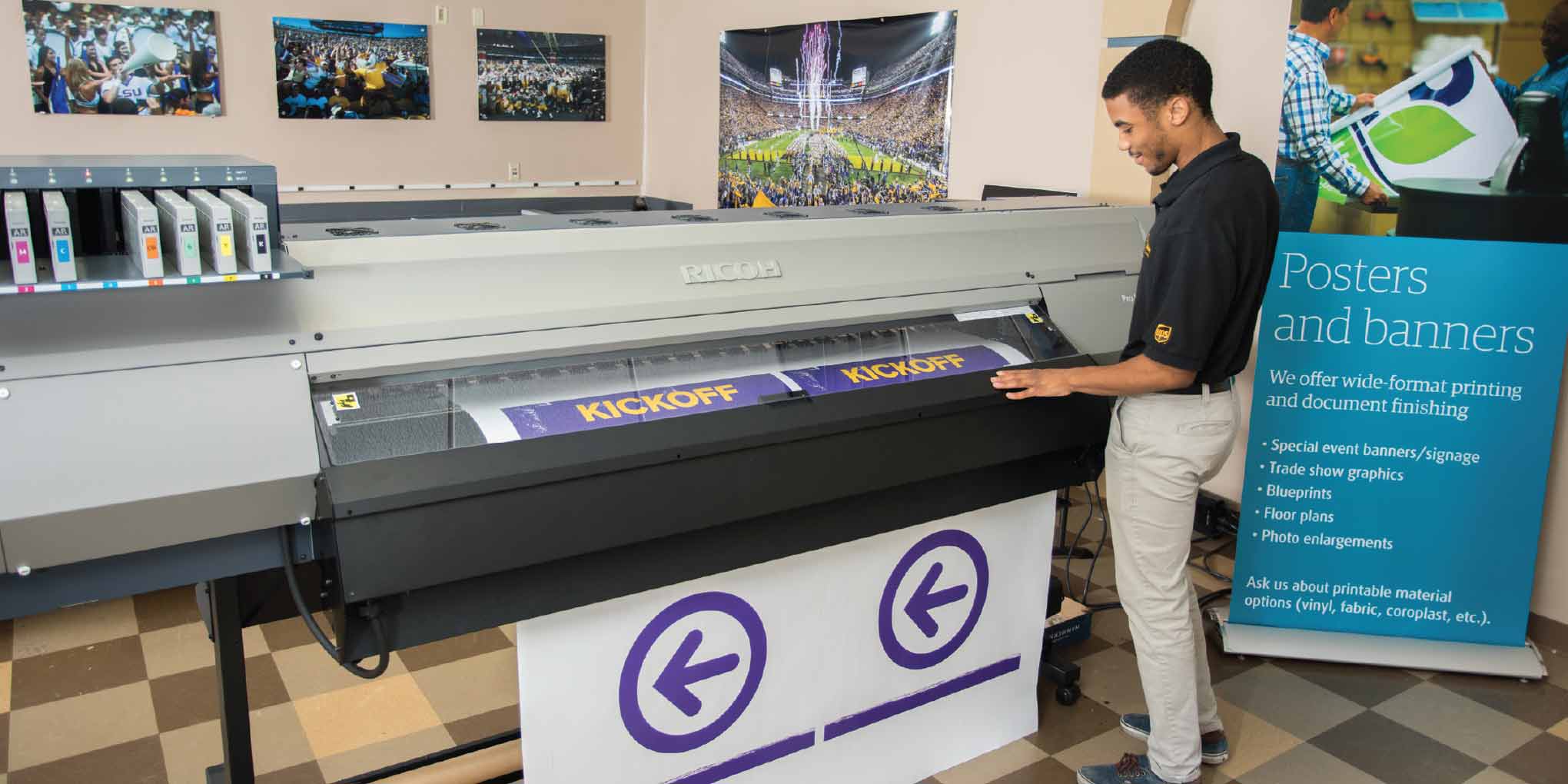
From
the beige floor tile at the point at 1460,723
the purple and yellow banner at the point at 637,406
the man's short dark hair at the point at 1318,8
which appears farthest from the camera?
the man's short dark hair at the point at 1318,8

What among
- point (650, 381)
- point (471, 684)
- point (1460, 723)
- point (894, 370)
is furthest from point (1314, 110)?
point (471, 684)

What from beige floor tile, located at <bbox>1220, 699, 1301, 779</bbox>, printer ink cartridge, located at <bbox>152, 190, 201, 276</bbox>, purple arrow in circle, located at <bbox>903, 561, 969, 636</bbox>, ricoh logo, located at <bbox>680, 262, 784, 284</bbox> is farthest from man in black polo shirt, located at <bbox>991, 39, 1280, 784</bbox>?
printer ink cartridge, located at <bbox>152, 190, 201, 276</bbox>

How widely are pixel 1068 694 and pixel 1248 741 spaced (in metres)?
0.46

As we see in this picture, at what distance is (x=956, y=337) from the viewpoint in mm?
2473

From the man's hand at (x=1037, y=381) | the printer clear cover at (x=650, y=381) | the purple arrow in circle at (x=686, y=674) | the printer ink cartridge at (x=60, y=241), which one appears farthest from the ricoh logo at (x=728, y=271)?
the printer ink cartridge at (x=60, y=241)

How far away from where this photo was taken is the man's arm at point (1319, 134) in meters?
3.64

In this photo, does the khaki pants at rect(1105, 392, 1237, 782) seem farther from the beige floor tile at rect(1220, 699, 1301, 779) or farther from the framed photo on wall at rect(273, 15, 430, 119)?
the framed photo on wall at rect(273, 15, 430, 119)

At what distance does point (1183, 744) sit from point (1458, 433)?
4.71 feet

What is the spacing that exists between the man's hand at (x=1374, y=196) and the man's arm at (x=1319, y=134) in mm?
11

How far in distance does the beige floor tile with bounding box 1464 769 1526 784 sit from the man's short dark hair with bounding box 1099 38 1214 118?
5.83 ft

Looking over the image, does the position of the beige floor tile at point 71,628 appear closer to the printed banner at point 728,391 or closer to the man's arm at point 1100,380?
the printed banner at point 728,391

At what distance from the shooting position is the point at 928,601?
2.55 metres

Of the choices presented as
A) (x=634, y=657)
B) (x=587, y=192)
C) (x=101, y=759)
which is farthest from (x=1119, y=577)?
(x=587, y=192)

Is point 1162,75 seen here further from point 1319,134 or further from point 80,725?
point 80,725
